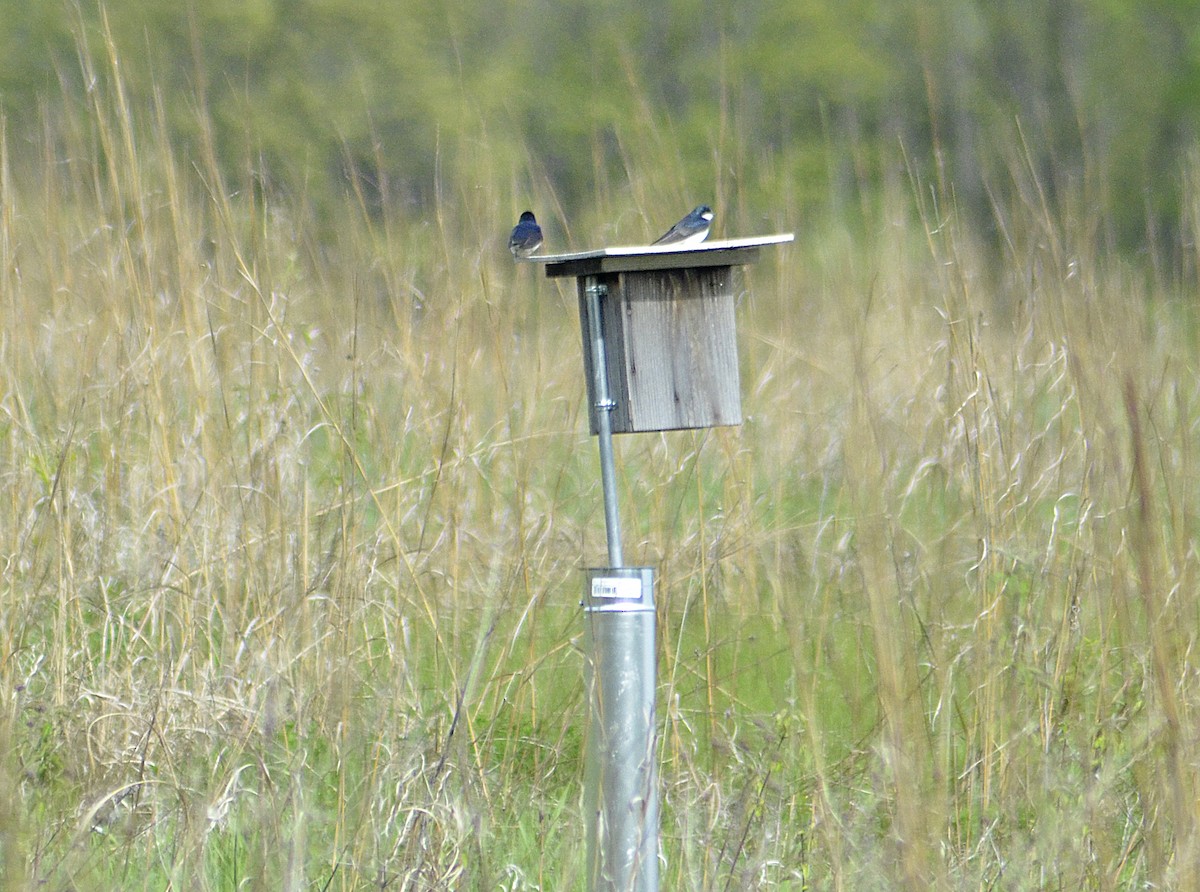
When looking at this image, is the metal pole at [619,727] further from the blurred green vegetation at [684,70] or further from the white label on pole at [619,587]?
the blurred green vegetation at [684,70]

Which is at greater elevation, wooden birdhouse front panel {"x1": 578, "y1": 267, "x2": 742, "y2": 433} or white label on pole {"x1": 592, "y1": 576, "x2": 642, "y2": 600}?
wooden birdhouse front panel {"x1": 578, "y1": 267, "x2": 742, "y2": 433}

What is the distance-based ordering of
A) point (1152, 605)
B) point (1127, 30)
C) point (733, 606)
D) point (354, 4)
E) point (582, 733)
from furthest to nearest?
point (1127, 30) < point (354, 4) < point (733, 606) < point (582, 733) < point (1152, 605)

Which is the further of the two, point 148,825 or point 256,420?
point 256,420

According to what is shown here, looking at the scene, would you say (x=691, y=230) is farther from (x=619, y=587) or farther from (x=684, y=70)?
(x=684, y=70)

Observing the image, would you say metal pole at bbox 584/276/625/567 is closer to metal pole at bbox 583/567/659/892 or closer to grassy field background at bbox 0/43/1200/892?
metal pole at bbox 583/567/659/892

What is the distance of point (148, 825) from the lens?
2.05 metres

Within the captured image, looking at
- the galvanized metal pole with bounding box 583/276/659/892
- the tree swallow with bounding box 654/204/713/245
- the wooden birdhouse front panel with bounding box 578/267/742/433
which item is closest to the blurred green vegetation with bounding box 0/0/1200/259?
the tree swallow with bounding box 654/204/713/245

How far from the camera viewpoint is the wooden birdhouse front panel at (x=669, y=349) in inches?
76.0

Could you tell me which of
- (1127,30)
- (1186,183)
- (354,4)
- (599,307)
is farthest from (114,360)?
(1127,30)

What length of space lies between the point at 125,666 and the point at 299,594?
388 millimetres

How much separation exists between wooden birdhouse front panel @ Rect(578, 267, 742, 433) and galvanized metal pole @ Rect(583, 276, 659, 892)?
0.15 meters

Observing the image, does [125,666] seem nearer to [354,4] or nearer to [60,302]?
[60,302]

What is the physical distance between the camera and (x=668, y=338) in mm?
1949

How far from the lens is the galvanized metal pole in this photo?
1.79 m
